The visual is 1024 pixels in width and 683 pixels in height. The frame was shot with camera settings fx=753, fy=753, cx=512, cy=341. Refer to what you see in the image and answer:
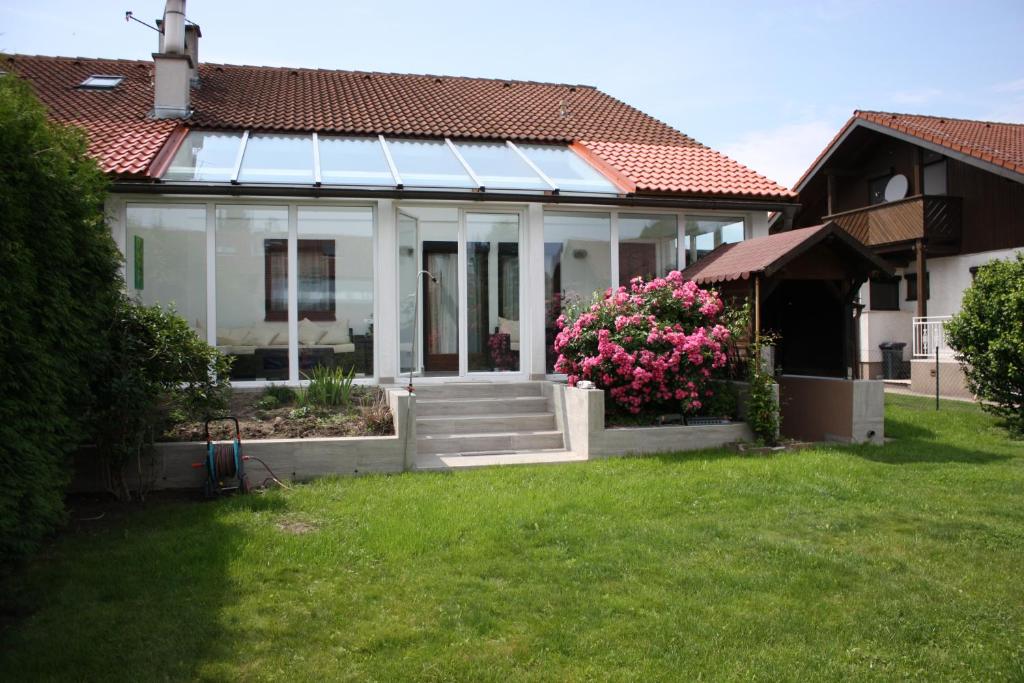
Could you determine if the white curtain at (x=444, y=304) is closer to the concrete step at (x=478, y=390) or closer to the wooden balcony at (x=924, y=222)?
the concrete step at (x=478, y=390)

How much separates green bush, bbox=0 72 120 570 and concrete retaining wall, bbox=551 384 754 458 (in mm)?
5181

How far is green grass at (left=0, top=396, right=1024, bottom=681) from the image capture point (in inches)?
154

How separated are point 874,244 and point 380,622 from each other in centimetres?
2120

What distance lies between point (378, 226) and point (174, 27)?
624 cm

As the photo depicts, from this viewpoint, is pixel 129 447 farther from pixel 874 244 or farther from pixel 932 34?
pixel 874 244

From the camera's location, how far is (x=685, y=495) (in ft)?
22.7

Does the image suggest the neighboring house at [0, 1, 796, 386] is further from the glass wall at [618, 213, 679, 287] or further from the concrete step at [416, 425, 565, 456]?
the concrete step at [416, 425, 565, 456]

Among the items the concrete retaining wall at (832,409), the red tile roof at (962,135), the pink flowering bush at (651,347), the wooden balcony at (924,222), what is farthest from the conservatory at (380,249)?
the wooden balcony at (924,222)

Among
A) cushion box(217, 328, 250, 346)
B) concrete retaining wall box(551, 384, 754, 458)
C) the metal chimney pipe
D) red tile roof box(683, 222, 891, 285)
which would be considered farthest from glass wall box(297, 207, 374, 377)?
the metal chimney pipe

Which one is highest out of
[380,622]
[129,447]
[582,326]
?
[582,326]

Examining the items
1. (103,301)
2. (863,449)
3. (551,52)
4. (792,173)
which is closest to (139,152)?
(103,301)

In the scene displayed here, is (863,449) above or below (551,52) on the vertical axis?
below

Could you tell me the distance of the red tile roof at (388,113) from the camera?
39.9 ft

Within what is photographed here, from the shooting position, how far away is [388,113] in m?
14.1
